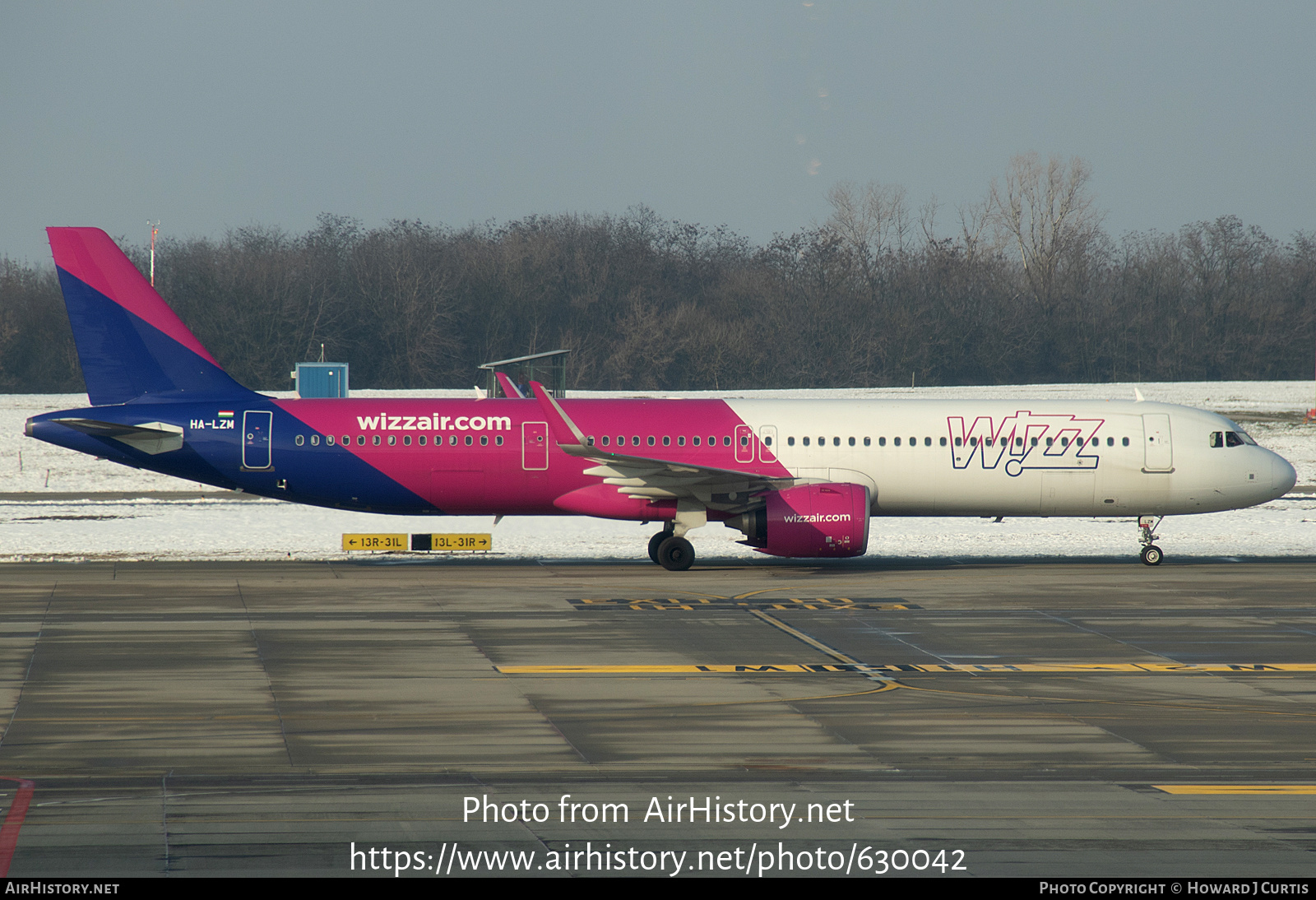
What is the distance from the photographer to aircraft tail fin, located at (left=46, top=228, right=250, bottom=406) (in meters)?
27.5

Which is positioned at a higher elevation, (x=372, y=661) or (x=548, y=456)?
(x=548, y=456)

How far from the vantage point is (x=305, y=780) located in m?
12.1

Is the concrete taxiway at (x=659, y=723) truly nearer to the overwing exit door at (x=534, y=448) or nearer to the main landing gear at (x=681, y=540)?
the main landing gear at (x=681, y=540)

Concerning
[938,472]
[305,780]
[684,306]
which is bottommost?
[305,780]

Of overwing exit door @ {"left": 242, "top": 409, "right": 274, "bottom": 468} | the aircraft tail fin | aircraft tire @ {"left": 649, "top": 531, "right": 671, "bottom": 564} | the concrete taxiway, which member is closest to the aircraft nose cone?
the concrete taxiway

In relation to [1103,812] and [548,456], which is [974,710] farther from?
[548,456]

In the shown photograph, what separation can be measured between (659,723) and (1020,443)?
634 inches

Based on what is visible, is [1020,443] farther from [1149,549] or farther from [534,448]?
[534,448]

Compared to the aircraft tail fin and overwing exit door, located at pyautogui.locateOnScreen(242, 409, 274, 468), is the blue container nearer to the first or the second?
the aircraft tail fin

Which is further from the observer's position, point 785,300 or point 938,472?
point 785,300

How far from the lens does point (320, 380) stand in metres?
59.8

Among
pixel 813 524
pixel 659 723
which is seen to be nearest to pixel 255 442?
pixel 813 524
